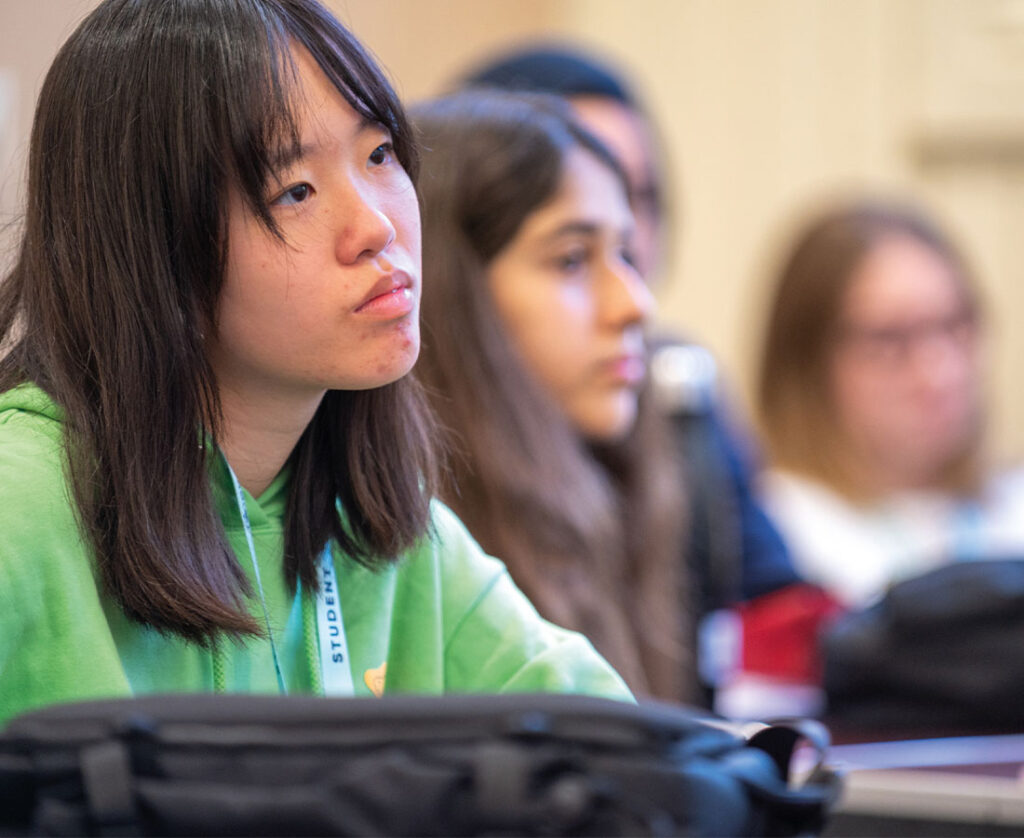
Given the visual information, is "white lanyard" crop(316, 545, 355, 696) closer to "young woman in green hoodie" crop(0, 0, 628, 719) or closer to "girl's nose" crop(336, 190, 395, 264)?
"young woman in green hoodie" crop(0, 0, 628, 719)

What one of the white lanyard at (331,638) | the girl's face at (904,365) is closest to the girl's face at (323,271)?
the white lanyard at (331,638)

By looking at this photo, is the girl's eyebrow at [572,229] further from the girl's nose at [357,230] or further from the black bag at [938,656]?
the girl's nose at [357,230]

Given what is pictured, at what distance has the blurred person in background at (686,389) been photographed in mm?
1888

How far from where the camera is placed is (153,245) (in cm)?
74

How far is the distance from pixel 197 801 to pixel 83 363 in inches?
11.1

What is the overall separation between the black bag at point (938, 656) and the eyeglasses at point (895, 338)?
875mm

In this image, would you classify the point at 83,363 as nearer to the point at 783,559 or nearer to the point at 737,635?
the point at 737,635

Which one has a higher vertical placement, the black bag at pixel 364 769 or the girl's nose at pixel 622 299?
the girl's nose at pixel 622 299

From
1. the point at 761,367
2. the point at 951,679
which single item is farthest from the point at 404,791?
the point at 761,367

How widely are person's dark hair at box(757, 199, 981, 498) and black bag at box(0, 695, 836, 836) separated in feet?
5.77

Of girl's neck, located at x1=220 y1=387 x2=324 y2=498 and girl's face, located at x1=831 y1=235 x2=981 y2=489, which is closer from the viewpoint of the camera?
girl's neck, located at x1=220 y1=387 x2=324 y2=498

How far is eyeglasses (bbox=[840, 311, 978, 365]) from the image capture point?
230cm

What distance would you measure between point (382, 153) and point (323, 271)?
0.09 m

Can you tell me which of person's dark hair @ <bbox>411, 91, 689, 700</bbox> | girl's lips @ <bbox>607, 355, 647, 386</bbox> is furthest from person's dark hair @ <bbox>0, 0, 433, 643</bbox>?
girl's lips @ <bbox>607, 355, 647, 386</bbox>
